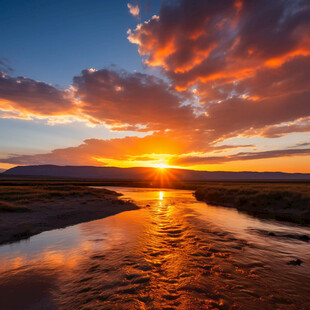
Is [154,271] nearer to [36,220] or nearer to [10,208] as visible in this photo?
[36,220]

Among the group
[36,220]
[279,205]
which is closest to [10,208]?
[36,220]

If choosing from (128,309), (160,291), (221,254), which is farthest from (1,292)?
(221,254)

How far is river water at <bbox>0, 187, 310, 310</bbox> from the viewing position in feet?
22.1

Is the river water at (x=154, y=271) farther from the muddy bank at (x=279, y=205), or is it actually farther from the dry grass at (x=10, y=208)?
the muddy bank at (x=279, y=205)

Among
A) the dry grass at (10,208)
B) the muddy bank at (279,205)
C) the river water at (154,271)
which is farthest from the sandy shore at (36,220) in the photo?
the muddy bank at (279,205)

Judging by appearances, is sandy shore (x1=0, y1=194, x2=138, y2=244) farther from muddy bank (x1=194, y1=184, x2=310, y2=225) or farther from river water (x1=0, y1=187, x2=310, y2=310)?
muddy bank (x1=194, y1=184, x2=310, y2=225)

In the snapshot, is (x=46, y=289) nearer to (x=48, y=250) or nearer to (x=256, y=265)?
(x=48, y=250)

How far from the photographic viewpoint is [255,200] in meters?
29.1

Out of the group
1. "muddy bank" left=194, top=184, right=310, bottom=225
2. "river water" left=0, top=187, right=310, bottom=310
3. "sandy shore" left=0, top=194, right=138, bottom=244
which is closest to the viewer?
"river water" left=0, top=187, right=310, bottom=310

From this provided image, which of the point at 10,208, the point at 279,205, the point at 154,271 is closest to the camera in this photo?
the point at 154,271

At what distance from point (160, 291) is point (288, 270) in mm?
6741

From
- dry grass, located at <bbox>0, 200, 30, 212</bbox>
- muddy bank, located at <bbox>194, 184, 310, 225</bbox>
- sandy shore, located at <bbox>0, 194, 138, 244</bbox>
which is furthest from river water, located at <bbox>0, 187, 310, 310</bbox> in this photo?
muddy bank, located at <bbox>194, 184, 310, 225</bbox>

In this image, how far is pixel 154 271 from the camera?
29.2 feet

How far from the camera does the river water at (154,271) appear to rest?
6742 mm
